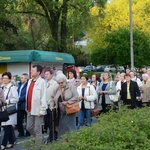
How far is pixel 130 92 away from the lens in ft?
43.0

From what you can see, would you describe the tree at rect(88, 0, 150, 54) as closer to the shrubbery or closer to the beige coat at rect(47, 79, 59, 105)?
the beige coat at rect(47, 79, 59, 105)

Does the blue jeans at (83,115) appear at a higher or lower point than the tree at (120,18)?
lower

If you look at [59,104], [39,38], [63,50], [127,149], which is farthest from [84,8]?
[127,149]

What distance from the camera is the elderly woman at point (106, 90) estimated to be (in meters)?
13.0

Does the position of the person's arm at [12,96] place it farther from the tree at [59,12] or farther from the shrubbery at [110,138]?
the tree at [59,12]

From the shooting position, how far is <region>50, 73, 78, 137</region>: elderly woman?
8.95m

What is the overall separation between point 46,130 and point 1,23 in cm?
2107

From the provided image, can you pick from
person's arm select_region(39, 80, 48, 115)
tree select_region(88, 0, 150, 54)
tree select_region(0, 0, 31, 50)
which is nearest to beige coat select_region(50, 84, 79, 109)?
person's arm select_region(39, 80, 48, 115)

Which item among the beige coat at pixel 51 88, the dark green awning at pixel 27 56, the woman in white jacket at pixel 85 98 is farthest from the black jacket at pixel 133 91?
the dark green awning at pixel 27 56

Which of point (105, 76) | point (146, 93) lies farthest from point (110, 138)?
point (146, 93)

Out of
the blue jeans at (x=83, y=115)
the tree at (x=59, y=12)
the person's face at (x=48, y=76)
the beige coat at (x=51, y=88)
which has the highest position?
the tree at (x=59, y=12)

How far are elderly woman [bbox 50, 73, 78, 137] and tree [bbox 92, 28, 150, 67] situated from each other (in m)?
28.4

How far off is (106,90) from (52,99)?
13.3 feet

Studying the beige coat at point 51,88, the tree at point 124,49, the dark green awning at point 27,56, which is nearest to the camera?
the beige coat at point 51,88
